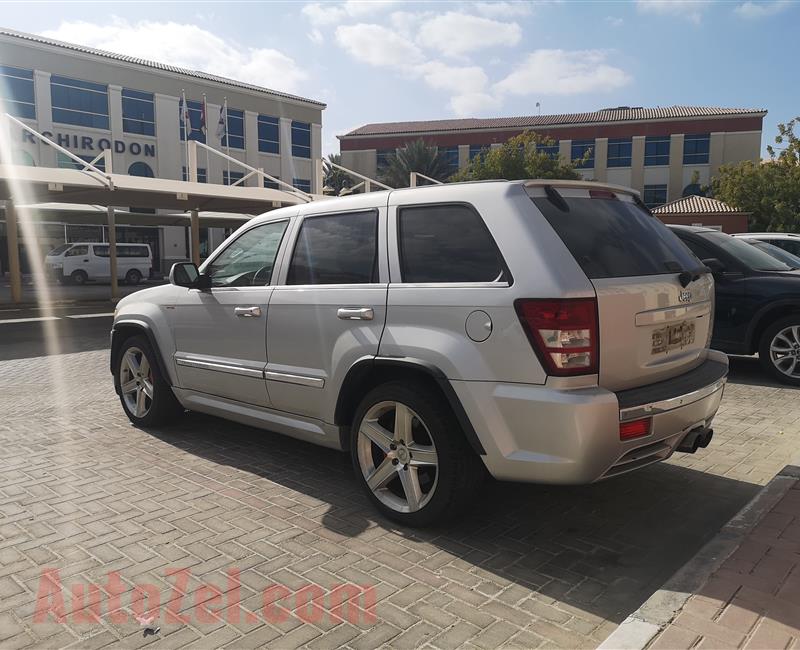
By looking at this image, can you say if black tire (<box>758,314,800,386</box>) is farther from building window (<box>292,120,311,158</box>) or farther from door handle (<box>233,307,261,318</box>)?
building window (<box>292,120,311,158</box>)

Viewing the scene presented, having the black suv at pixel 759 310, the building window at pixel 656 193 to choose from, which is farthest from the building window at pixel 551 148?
the black suv at pixel 759 310

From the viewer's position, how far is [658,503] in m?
4.10

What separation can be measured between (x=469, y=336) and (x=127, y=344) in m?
3.87

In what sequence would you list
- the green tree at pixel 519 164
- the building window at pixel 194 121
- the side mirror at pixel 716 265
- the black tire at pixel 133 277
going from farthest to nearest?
the green tree at pixel 519 164 → the building window at pixel 194 121 → the black tire at pixel 133 277 → the side mirror at pixel 716 265

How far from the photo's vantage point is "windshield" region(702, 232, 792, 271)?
7641 millimetres

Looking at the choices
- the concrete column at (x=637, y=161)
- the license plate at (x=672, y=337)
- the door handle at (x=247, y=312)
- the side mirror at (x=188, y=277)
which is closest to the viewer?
the license plate at (x=672, y=337)

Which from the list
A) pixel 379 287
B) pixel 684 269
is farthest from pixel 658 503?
pixel 379 287

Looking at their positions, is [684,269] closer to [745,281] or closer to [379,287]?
[379,287]

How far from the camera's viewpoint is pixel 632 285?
3338 millimetres

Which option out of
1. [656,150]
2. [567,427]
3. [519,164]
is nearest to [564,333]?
[567,427]

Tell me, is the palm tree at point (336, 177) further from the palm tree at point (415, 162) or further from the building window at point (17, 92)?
the building window at point (17, 92)

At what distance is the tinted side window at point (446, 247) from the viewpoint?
3405 millimetres

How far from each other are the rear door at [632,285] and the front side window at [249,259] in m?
2.03

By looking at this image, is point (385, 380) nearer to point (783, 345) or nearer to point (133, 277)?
point (783, 345)
